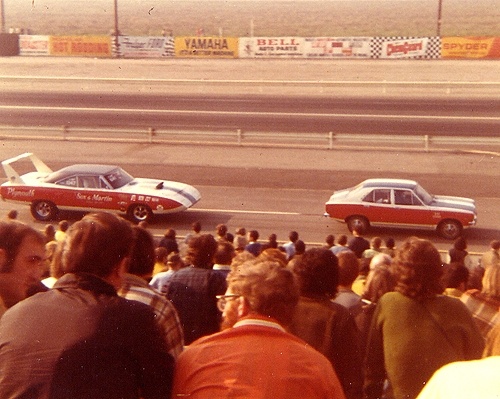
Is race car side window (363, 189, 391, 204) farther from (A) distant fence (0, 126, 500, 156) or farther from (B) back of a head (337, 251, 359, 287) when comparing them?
(B) back of a head (337, 251, 359, 287)

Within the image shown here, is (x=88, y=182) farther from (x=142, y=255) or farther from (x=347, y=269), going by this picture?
(x=142, y=255)

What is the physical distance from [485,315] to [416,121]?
24.8 m

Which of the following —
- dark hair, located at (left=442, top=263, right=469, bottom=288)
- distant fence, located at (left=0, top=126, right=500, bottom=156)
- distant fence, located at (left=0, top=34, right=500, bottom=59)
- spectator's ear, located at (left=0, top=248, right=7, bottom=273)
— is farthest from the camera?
distant fence, located at (left=0, top=34, right=500, bottom=59)

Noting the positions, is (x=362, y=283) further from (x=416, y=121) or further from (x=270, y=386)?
(x=416, y=121)

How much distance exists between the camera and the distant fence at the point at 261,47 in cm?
4541

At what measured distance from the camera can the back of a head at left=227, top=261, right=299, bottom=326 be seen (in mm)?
2936

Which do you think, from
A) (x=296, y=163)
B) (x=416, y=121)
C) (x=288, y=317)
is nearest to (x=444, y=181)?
(x=296, y=163)

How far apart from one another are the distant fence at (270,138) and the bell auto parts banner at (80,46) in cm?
2298

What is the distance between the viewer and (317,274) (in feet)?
14.1

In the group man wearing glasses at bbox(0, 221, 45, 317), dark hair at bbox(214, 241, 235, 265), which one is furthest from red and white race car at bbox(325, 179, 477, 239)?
man wearing glasses at bbox(0, 221, 45, 317)

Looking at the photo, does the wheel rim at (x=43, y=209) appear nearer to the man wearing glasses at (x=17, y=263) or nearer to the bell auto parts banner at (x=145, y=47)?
the man wearing glasses at (x=17, y=263)

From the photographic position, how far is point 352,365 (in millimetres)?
4035

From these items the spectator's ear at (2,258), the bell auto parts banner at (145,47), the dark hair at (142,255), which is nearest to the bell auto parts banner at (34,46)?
the bell auto parts banner at (145,47)

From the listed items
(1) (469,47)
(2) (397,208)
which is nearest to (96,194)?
(2) (397,208)
